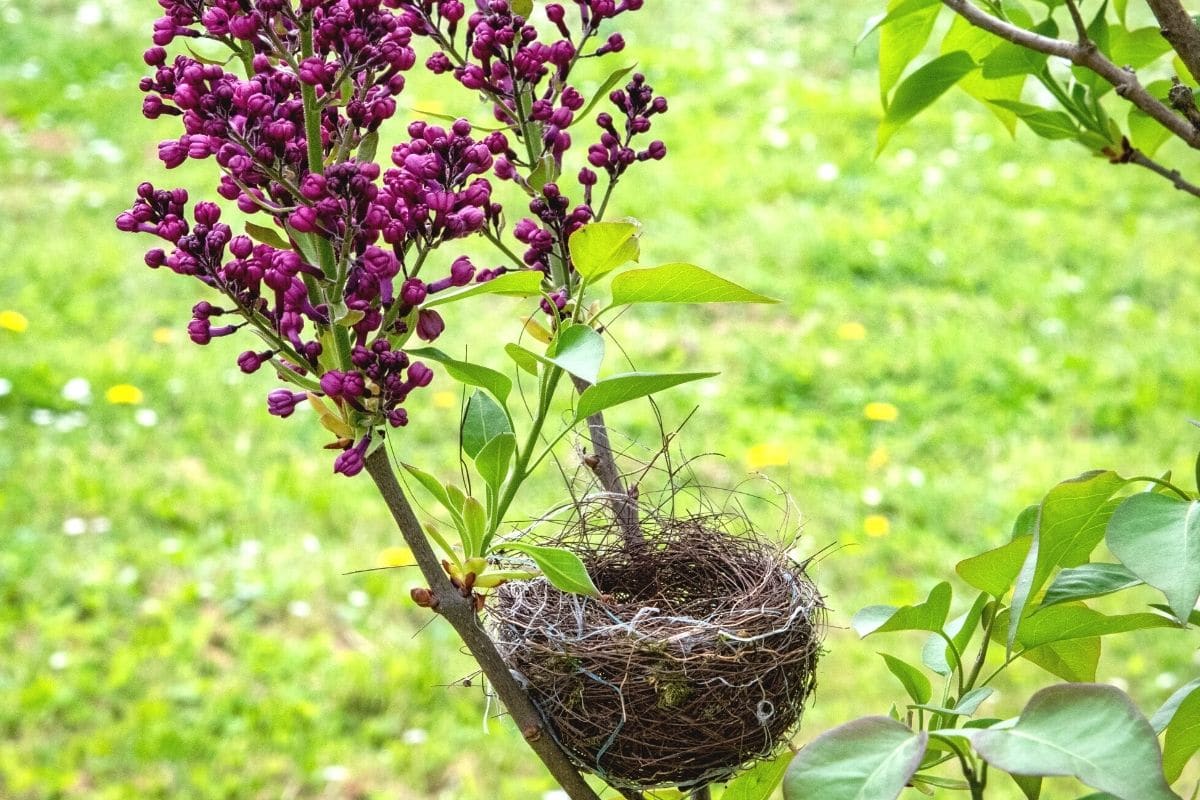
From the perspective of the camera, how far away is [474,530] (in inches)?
27.9

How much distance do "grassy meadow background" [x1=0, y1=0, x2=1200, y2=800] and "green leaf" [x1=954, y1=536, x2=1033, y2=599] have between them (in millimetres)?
1698

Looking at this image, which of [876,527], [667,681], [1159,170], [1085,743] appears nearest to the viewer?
[1085,743]

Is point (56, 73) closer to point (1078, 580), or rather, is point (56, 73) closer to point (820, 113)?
point (820, 113)

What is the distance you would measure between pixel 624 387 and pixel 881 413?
299cm

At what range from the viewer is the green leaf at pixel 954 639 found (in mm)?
755

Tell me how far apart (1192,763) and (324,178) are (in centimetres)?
250

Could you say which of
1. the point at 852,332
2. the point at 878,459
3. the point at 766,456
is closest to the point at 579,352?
the point at 766,456

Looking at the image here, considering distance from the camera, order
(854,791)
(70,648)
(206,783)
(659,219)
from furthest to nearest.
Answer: (659,219), (70,648), (206,783), (854,791)

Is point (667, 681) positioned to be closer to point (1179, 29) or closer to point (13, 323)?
point (1179, 29)

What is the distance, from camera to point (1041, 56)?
87 cm

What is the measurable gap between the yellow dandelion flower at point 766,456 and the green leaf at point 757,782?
2.50 m

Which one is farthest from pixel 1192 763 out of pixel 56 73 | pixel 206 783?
pixel 56 73

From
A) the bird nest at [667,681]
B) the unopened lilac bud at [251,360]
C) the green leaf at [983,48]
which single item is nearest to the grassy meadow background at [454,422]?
the green leaf at [983,48]

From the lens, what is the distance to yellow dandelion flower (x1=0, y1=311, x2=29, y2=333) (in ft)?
12.1
